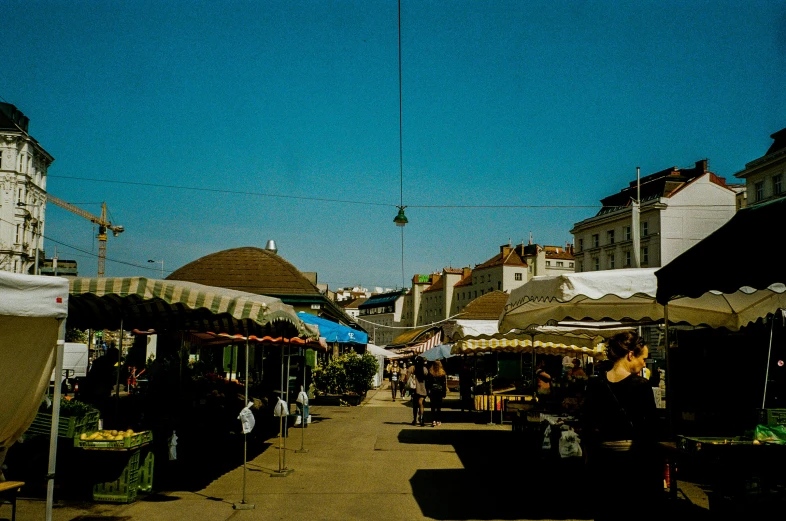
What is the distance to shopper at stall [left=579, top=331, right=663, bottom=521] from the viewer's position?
631 centimetres

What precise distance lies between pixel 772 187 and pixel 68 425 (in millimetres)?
58206

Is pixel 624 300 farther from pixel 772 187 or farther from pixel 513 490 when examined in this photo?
pixel 772 187

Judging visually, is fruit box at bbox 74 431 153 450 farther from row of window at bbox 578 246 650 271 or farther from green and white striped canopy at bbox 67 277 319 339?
row of window at bbox 578 246 650 271

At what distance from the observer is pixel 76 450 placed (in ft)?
28.5

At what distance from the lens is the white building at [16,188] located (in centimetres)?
8481

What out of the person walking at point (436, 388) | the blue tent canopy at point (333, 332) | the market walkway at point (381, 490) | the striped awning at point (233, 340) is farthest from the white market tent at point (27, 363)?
the person walking at point (436, 388)

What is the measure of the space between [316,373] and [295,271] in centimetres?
510

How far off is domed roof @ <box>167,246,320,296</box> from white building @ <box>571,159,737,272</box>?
162ft

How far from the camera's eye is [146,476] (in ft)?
29.0

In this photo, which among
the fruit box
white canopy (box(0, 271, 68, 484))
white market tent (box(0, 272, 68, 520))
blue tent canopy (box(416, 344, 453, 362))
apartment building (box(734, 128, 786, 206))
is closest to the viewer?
white market tent (box(0, 272, 68, 520))

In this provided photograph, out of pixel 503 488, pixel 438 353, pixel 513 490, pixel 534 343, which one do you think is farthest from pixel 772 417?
pixel 438 353

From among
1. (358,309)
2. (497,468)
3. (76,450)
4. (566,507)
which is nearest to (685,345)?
(497,468)

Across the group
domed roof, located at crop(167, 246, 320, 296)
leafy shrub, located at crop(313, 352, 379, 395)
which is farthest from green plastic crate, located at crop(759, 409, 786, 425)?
leafy shrub, located at crop(313, 352, 379, 395)

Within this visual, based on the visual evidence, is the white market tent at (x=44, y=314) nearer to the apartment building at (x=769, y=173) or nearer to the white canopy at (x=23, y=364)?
the white canopy at (x=23, y=364)
